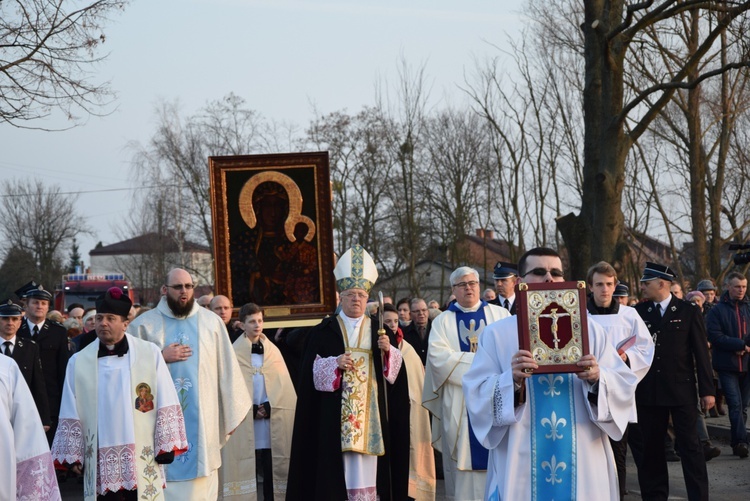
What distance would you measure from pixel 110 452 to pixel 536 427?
11.1ft

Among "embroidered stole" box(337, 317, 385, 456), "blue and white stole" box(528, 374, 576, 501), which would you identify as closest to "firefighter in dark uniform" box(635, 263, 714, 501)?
"embroidered stole" box(337, 317, 385, 456)

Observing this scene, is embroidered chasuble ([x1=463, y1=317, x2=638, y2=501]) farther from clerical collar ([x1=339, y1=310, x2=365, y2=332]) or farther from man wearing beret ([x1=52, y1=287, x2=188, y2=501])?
clerical collar ([x1=339, y1=310, x2=365, y2=332])

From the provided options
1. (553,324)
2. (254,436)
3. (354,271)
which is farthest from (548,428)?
(254,436)

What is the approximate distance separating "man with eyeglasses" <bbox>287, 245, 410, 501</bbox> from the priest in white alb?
→ 382 centimetres

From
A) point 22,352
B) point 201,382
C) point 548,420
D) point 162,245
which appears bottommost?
point 548,420

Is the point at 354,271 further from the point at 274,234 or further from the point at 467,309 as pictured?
the point at 274,234

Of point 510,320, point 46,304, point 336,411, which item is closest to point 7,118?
point 46,304

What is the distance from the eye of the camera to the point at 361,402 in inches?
395

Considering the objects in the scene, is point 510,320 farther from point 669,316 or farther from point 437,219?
point 437,219

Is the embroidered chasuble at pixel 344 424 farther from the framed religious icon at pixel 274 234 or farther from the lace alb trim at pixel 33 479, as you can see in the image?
the framed religious icon at pixel 274 234

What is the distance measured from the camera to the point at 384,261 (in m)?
40.8

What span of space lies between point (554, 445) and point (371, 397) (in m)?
4.33

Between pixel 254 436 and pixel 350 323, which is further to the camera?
pixel 254 436

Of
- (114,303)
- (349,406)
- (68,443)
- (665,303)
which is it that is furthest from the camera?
(665,303)
